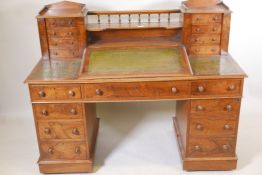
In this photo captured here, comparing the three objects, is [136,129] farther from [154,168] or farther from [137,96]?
[137,96]

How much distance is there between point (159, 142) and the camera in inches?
120

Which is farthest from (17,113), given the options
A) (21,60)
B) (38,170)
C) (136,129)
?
(136,129)

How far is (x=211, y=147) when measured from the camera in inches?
102

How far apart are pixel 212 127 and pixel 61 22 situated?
55.5 inches

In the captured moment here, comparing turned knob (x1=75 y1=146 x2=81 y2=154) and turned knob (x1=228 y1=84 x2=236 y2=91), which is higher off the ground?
turned knob (x1=228 y1=84 x2=236 y2=91)

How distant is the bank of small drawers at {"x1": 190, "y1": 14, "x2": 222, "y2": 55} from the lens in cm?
257

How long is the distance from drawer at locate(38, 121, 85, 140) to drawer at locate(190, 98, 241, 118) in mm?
855

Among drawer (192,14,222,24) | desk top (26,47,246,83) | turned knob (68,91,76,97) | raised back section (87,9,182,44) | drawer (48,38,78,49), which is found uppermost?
drawer (192,14,222,24)

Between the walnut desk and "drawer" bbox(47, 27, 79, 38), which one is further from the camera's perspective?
"drawer" bbox(47, 27, 79, 38)

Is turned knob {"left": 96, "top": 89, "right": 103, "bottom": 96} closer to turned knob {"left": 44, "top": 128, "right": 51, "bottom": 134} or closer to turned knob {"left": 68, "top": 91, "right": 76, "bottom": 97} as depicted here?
turned knob {"left": 68, "top": 91, "right": 76, "bottom": 97}

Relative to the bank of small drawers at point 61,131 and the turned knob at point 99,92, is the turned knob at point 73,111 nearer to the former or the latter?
the bank of small drawers at point 61,131

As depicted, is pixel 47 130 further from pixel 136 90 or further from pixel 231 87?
pixel 231 87

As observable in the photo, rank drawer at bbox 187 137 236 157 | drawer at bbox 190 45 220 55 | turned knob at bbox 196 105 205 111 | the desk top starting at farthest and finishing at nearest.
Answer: drawer at bbox 190 45 220 55 < drawer at bbox 187 137 236 157 < turned knob at bbox 196 105 205 111 < the desk top

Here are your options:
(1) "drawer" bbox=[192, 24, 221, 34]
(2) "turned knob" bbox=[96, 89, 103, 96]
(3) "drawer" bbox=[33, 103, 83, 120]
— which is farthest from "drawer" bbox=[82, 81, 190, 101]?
(1) "drawer" bbox=[192, 24, 221, 34]
